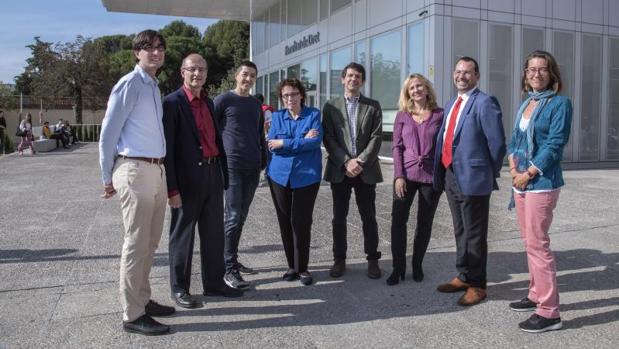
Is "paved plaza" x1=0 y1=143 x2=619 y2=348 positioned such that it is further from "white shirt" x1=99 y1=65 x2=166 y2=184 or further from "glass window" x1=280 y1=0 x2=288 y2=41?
"glass window" x1=280 y1=0 x2=288 y2=41

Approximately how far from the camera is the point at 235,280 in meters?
4.60

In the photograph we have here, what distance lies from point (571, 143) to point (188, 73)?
16256 millimetres

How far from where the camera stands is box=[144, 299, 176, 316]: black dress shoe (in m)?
3.91

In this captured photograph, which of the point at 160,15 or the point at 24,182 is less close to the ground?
the point at 160,15

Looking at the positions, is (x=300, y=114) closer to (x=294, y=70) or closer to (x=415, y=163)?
(x=415, y=163)

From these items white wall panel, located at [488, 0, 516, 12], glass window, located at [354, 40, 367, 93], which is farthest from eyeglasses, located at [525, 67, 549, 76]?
glass window, located at [354, 40, 367, 93]

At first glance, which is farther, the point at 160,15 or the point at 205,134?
the point at 160,15

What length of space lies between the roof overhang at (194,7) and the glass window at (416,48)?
1423 cm

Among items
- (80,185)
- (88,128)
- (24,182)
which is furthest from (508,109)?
(88,128)

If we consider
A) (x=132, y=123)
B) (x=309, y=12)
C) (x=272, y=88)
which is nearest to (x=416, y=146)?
(x=132, y=123)

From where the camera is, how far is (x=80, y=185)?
37.0 feet

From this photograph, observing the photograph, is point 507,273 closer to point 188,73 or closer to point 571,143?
point 188,73

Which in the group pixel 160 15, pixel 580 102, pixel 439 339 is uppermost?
pixel 160 15

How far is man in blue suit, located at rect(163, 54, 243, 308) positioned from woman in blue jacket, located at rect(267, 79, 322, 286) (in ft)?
1.81
